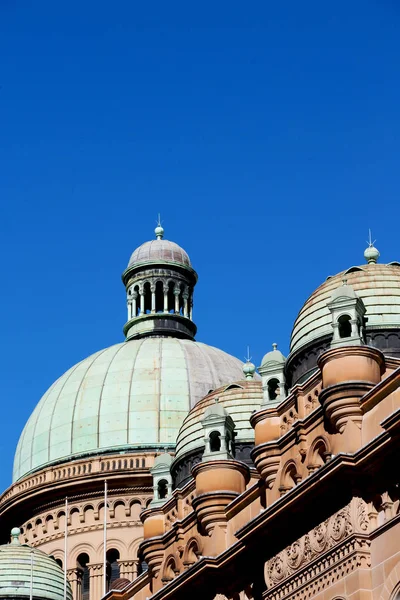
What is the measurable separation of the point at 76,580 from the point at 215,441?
26776 millimetres

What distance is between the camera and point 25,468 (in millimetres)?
80250

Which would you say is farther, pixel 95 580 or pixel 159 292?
pixel 159 292

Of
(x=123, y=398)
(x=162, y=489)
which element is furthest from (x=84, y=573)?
(x=162, y=489)

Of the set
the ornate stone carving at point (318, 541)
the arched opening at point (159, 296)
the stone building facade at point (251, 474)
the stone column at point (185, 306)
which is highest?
the arched opening at point (159, 296)

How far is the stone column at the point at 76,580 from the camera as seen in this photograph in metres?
74.0

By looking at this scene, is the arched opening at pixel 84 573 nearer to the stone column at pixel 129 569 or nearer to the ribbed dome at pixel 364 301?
the stone column at pixel 129 569

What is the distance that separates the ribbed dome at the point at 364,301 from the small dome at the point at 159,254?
3451cm

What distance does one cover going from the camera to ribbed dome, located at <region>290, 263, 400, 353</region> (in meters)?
50.2

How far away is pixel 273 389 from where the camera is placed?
4762 cm

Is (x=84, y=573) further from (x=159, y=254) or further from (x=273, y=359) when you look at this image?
(x=273, y=359)

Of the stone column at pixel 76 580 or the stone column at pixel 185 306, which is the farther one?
the stone column at pixel 185 306

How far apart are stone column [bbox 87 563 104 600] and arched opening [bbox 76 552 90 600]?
2.06ft

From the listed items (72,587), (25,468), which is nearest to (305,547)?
(72,587)

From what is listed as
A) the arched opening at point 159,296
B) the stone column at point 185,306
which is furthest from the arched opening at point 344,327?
the arched opening at point 159,296
